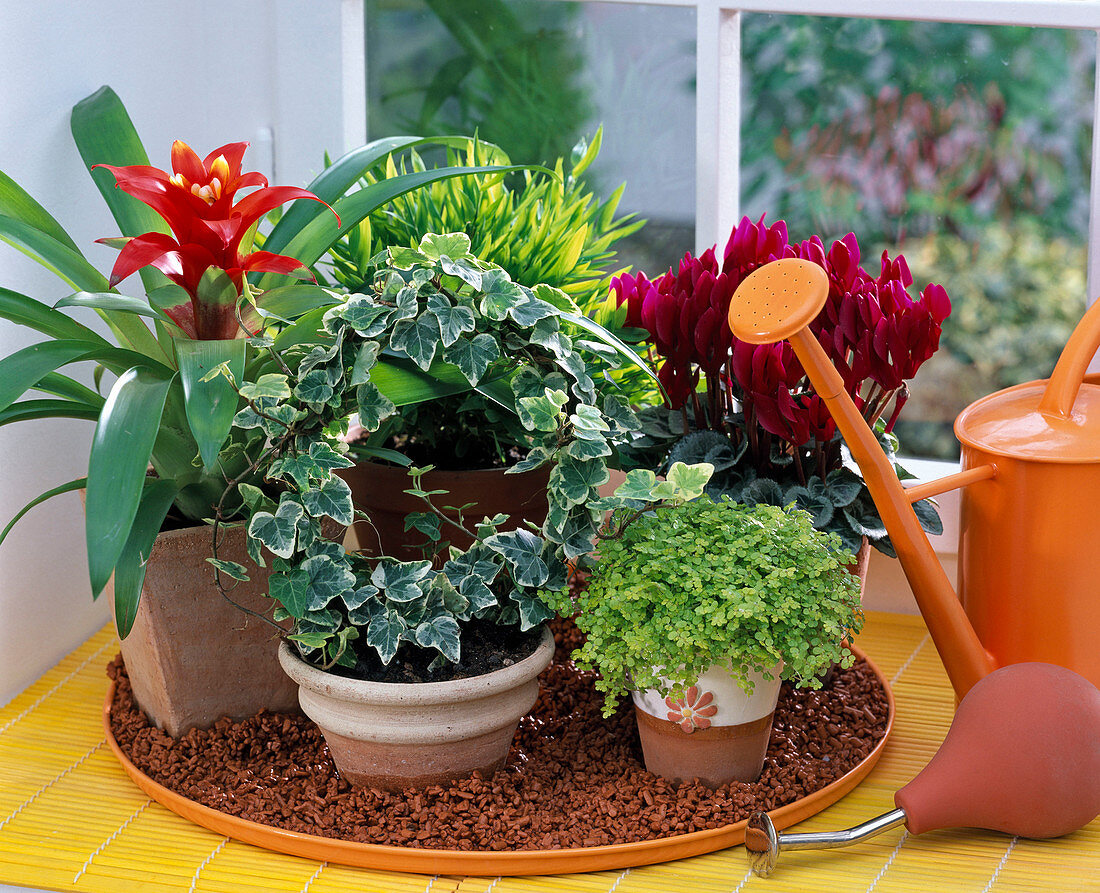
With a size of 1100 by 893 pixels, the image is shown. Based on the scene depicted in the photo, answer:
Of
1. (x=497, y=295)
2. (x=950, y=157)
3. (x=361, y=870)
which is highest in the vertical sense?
(x=950, y=157)

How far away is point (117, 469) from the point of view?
82 centimetres

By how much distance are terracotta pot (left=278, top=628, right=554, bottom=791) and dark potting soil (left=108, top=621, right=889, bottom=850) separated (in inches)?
0.8

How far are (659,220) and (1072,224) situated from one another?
730 millimetres

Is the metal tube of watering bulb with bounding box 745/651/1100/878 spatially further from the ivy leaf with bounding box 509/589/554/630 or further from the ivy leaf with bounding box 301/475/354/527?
the ivy leaf with bounding box 301/475/354/527

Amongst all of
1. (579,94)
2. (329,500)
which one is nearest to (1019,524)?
(329,500)

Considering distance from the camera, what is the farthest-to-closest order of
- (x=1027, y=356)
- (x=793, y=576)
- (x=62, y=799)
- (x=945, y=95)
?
1. (x=1027, y=356)
2. (x=945, y=95)
3. (x=62, y=799)
4. (x=793, y=576)

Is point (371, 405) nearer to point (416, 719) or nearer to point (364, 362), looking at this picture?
point (364, 362)

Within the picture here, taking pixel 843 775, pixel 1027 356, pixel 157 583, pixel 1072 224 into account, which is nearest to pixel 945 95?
pixel 1072 224

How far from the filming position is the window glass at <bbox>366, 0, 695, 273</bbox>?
5.98ft

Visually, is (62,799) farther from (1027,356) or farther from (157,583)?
(1027,356)

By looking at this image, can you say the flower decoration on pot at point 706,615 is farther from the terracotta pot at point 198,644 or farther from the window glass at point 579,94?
the window glass at point 579,94

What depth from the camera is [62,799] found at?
3.31 feet

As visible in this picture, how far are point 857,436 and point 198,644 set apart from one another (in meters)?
0.66

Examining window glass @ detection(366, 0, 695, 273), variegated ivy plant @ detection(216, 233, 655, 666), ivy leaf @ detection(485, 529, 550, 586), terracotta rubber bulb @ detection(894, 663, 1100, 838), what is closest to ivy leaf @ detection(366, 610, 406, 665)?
variegated ivy plant @ detection(216, 233, 655, 666)
